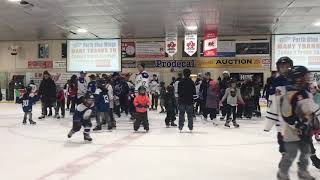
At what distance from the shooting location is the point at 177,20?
1500 centimetres

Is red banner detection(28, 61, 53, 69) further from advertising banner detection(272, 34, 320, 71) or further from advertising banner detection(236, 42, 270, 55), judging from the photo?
advertising banner detection(272, 34, 320, 71)

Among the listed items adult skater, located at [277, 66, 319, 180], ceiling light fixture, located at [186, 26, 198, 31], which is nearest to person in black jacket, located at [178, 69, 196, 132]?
adult skater, located at [277, 66, 319, 180]

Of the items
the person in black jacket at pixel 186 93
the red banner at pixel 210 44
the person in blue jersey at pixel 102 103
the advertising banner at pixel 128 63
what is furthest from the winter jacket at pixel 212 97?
the advertising banner at pixel 128 63

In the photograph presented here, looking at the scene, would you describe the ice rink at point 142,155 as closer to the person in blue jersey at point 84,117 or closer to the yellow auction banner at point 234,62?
the person in blue jersey at point 84,117

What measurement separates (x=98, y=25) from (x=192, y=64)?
216 inches

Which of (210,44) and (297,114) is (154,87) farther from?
(297,114)

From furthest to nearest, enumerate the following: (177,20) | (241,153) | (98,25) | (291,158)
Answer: (98,25), (177,20), (241,153), (291,158)

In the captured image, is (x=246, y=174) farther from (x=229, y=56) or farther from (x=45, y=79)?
(x=229, y=56)

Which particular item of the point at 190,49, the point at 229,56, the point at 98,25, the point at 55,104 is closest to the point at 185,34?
the point at 190,49

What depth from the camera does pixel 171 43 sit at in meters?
18.0

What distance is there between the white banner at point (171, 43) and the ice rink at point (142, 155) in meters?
8.80

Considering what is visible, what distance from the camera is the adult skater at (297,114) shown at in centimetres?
363

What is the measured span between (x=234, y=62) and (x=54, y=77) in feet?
30.8

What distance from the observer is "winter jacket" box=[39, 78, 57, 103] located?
1217 centimetres
